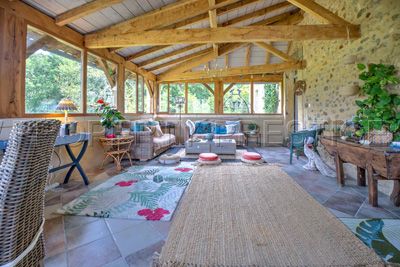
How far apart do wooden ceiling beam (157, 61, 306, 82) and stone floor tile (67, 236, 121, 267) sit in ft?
19.7

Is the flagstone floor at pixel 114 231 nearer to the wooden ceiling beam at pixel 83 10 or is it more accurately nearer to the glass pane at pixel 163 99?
the wooden ceiling beam at pixel 83 10

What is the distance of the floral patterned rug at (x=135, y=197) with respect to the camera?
7.32 feet

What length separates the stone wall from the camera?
9.20ft

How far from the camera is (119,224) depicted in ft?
6.59

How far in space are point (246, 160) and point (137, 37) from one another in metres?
3.17

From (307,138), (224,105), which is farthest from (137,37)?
(224,105)

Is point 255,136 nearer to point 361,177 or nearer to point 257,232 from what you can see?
point 361,177

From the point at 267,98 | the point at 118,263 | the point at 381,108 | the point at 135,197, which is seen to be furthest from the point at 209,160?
the point at 267,98

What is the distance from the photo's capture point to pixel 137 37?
3.61 metres

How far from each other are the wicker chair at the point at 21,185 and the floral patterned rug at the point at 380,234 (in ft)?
7.24

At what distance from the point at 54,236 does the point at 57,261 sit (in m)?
0.39

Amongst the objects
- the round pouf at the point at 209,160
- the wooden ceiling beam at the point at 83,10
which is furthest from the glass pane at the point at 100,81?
the round pouf at the point at 209,160

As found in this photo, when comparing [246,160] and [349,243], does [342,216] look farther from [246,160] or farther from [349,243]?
[246,160]

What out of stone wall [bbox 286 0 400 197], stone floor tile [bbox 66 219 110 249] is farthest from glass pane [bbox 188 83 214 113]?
stone floor tile [bbox 66 219 110 249]
